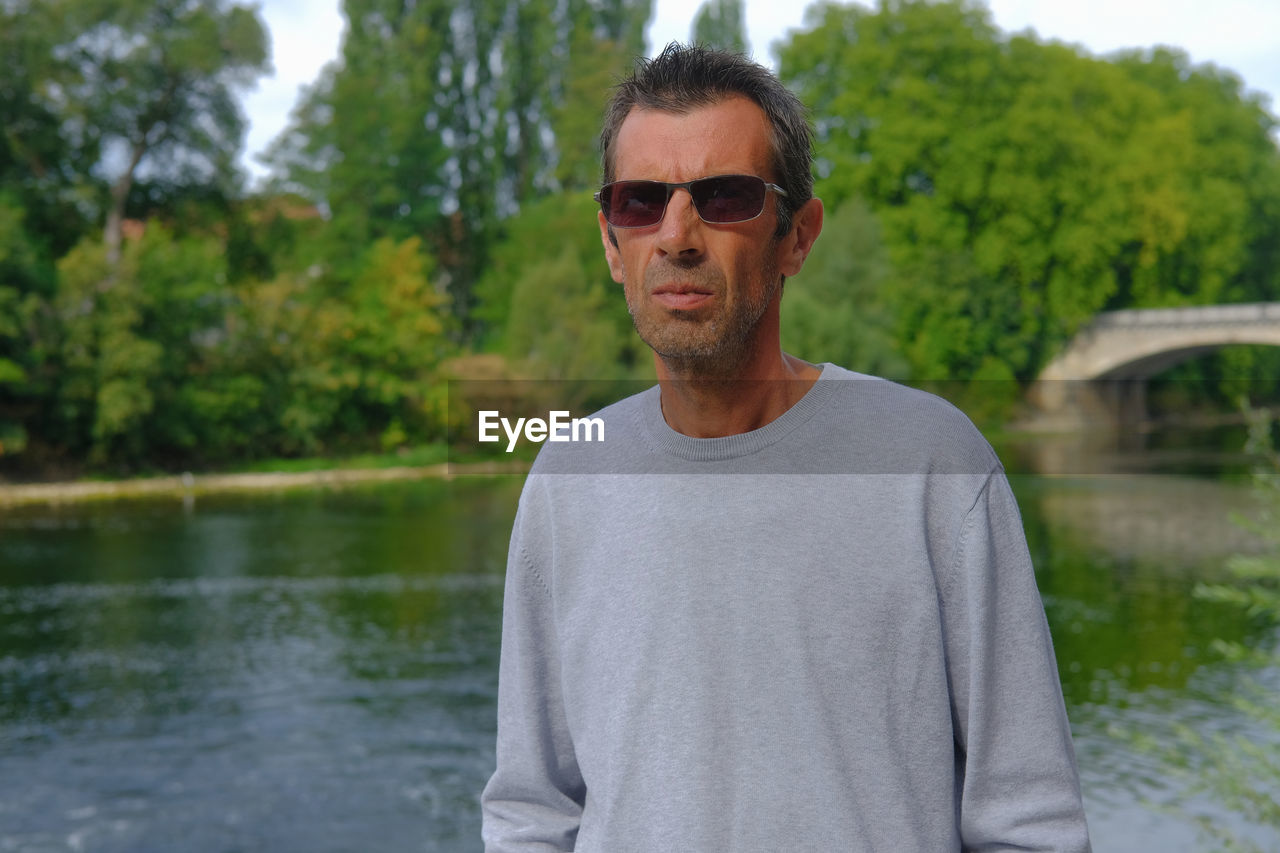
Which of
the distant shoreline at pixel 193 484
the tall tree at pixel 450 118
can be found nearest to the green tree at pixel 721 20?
the tall tree at pixel 450 118

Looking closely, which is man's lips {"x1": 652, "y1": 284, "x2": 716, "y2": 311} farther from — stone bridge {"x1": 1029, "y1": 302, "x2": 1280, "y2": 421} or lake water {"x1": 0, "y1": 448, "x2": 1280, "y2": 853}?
stone bridge {"x1": 1029, "y1": 302, "x2": 1280, "y2": 421}

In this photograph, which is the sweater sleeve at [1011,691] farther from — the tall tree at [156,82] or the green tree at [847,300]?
the tall tree at [156,82]

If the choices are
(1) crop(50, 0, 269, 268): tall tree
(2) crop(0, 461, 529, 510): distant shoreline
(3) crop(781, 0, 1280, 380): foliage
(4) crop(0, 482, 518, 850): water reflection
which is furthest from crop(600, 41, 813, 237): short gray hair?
(3) crop(781, 0, 1280, 380): foliage

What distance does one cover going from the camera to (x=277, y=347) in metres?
27.8

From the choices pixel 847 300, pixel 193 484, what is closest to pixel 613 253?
pixel 193 484

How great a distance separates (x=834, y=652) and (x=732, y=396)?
0.89 ft

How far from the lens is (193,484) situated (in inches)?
996

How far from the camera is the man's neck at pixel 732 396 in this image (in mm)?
1362

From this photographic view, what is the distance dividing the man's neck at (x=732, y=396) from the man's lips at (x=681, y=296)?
0.22ft

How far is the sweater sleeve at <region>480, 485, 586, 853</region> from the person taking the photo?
148cm

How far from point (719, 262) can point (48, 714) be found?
11837mm

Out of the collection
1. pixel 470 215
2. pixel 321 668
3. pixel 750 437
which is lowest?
pixel 321 668

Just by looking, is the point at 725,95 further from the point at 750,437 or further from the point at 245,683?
the point at 245,683

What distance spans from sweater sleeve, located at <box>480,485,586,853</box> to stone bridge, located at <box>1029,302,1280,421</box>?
94.7 ft
